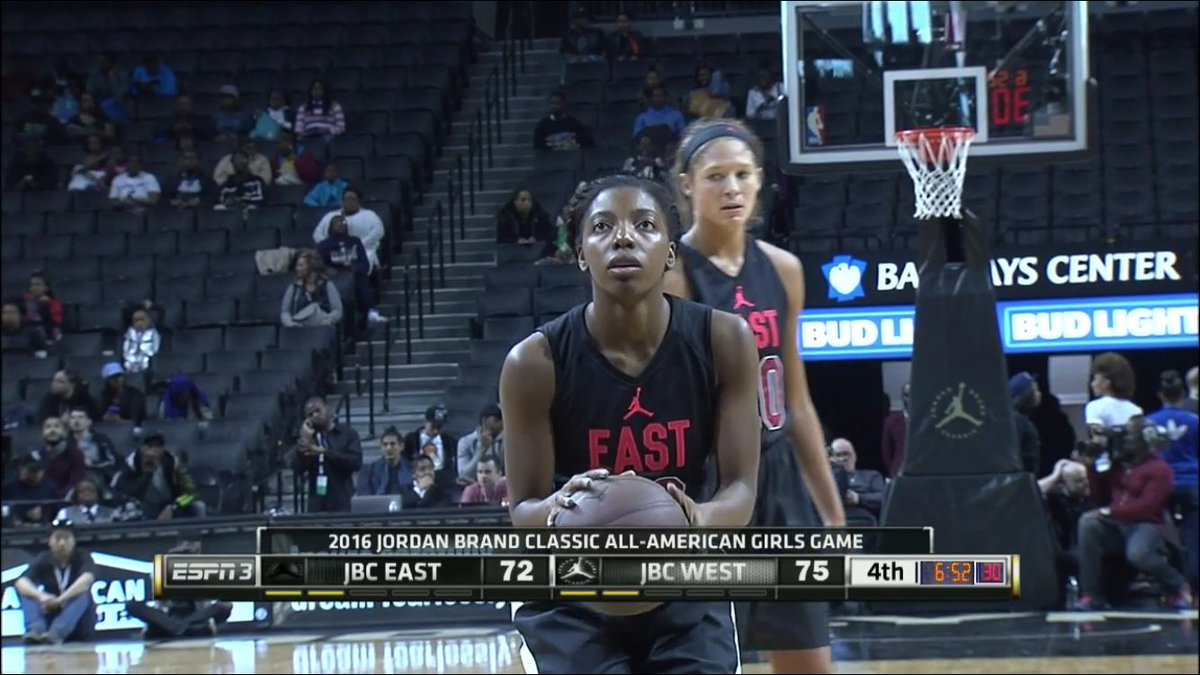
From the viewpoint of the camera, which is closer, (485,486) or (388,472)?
(485,486)

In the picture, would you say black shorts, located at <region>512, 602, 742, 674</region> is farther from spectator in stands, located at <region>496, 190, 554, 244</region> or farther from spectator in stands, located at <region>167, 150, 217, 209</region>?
spectator in stands, located at <region>167, 150, 217, 209</region>

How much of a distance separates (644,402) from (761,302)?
1444 mm

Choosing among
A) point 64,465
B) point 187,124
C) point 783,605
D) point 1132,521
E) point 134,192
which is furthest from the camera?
point 187,124

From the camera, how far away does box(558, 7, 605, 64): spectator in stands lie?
18047mm

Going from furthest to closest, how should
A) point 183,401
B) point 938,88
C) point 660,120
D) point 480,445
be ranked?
point 660,120 → point 183,401 → point 480,445 → point 938,88

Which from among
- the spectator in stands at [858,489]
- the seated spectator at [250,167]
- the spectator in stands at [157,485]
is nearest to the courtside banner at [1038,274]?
the spectator in stands at [858,489]

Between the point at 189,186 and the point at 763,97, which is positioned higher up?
the point at 763,97

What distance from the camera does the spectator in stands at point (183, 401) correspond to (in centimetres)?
1390

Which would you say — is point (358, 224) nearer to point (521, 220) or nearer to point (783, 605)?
point (521, 220)

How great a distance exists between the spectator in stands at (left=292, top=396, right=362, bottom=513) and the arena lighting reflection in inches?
133

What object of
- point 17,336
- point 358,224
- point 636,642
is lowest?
point 636,642

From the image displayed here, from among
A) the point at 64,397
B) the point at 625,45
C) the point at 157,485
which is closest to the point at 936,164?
the point at 157,485

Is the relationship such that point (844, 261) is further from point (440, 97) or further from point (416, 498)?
point (440, 97)

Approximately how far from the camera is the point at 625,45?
17844 mm
